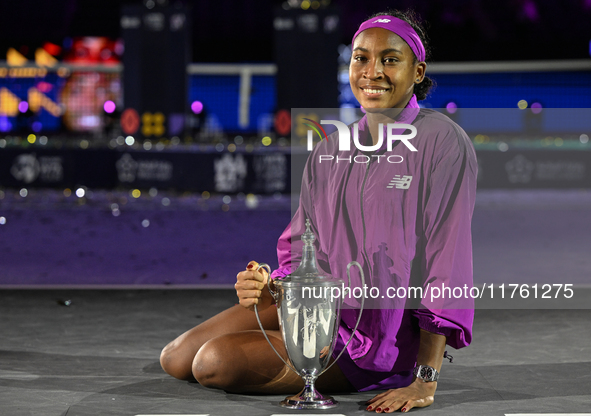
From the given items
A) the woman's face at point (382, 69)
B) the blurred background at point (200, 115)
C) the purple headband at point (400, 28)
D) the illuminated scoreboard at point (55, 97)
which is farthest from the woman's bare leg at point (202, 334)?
the illuminated scoreboard at point (55, 97)

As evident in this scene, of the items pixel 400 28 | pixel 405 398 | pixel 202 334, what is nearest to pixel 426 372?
pixel 405 398

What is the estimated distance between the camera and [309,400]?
3102mm

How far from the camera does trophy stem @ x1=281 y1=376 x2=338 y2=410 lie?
3.09 metres

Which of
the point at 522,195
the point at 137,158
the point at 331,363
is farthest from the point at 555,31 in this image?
the point at 331,363

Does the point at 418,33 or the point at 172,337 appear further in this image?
the point at 172,337

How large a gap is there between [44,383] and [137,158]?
9066 millimetres

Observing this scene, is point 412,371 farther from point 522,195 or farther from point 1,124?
point 1,124

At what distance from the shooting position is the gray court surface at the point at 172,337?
3.19 meters

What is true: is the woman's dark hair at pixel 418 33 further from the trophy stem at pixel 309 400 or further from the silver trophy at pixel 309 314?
the trophy stem at pixel 309 400

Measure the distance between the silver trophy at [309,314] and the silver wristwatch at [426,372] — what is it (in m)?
0.25

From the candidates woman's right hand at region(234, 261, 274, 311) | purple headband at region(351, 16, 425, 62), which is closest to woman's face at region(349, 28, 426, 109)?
purple headband at region(351, 16, 425, 62)

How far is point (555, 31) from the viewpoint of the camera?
18781 millimetres

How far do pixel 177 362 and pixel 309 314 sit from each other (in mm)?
748

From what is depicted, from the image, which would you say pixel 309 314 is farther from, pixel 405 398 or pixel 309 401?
pixel 405 398
